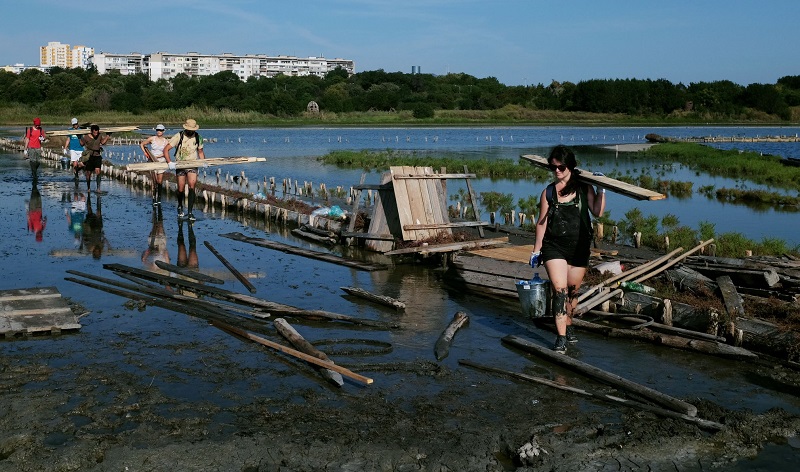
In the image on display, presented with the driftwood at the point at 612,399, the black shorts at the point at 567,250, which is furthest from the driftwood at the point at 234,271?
the black shorts at the point at 567,250

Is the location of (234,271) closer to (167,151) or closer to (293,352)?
(293,352)

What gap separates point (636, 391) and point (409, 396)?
197cm

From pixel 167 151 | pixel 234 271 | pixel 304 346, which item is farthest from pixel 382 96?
pixel 304 346

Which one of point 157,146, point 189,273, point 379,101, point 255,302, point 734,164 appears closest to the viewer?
point 255,302

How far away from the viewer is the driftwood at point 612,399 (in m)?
6.77

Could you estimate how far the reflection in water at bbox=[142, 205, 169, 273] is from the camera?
13.6 meters

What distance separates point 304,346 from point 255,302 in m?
2.15

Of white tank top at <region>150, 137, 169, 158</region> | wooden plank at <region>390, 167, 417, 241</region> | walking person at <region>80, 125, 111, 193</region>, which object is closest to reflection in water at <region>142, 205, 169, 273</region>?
white tank top at <region>150, 137, 169, 158</region>

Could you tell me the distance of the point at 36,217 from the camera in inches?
747

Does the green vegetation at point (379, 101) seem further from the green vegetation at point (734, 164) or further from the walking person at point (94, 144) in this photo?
the walking person at point (94, 144)

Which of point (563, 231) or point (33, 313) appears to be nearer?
point (563, 231)

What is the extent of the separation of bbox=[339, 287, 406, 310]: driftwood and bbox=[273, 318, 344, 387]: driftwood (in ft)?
6.08

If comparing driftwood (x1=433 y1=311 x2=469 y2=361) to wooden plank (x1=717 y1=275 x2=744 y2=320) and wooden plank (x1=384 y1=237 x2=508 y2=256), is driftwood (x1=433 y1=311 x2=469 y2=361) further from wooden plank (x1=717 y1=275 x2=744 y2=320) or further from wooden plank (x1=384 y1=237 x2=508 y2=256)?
wooden plank (x1=384 y1=237 x2=508 y2=256)

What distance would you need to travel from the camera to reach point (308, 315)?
33.2ft
